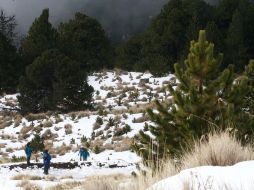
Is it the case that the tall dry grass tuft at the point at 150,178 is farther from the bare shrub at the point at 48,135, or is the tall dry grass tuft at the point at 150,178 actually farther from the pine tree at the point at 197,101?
the bare shrub at the point at 48,135

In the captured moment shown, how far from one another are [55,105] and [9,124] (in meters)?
3.56

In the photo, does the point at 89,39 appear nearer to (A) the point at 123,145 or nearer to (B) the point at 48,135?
(B) the point at 48,135

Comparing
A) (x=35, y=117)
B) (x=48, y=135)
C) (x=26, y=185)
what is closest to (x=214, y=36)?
(x=35, y=117)

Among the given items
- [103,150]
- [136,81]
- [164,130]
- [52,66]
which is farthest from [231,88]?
[136,81]

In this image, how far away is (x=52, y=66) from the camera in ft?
109

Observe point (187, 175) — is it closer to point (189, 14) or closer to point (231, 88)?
point (231, 88)

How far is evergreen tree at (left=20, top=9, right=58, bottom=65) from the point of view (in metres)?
38.2

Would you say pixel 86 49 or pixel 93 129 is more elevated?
pixel 86 49

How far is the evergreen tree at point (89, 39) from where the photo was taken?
4474 cm

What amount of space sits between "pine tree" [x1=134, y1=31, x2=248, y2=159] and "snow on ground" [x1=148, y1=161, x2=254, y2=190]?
17.3 ft

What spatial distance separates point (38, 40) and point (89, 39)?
8.55 metres

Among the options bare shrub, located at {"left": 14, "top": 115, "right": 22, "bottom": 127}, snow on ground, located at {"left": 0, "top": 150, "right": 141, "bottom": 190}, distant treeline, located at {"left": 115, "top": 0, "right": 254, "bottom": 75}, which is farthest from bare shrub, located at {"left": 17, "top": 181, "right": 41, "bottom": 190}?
distant treeline, located at {"left": 115, "top": 0, "right": 254, "bottom": 75}

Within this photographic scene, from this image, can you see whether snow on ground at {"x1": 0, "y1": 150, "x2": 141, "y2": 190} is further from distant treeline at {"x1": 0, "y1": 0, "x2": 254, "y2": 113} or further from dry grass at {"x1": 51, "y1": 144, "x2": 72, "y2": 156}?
distant treeline at {"x1": 0, "y1": 0, "x2": 254, "y2": 113}

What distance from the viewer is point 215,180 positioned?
3.42 m
